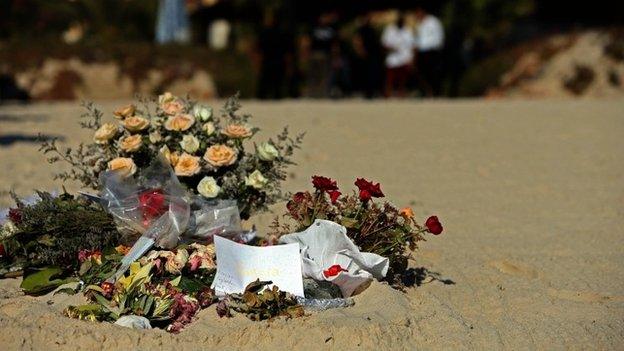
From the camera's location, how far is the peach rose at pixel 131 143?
5832mm

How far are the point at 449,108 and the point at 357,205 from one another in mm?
9587

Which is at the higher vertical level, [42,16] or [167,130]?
[167,130]

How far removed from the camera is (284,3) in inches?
803

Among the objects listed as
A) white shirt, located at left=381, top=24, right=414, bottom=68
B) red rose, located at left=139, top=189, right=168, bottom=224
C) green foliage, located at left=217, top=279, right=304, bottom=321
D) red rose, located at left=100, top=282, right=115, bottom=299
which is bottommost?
white shirt, located at left=381, top=24, right=414, bottom=68

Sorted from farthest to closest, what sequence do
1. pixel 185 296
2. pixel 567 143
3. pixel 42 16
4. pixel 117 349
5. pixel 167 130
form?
pixel 42 16 < pixel 567 143 < pixel 167 130 < pixel 185 296 < pixel 117 349

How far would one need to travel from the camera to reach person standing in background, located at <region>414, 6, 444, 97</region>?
696 inches

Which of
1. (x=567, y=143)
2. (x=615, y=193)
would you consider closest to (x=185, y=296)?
(x=615, y=193)

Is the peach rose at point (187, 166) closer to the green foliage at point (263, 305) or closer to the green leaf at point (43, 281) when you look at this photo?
the green leaf at point (43, 281)

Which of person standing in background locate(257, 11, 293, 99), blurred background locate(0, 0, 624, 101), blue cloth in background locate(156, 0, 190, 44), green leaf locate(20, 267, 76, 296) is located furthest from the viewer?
blue cloth in background locate(156, 0, 190, 44)

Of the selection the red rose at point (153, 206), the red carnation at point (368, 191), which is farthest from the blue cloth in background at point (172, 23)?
the red carnation at point (368, 191)

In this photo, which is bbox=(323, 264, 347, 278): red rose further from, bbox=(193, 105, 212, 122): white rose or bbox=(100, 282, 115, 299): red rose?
bbox=(193, 105, 212, 122): white rose

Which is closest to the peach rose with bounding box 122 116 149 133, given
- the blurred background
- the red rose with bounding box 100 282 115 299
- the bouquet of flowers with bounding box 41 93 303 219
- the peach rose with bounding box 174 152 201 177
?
the bouquet of flowers with bounding box 41 93 303 219

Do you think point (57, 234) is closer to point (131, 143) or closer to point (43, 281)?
point (43, 281)

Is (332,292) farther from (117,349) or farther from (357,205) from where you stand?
(117,349)
